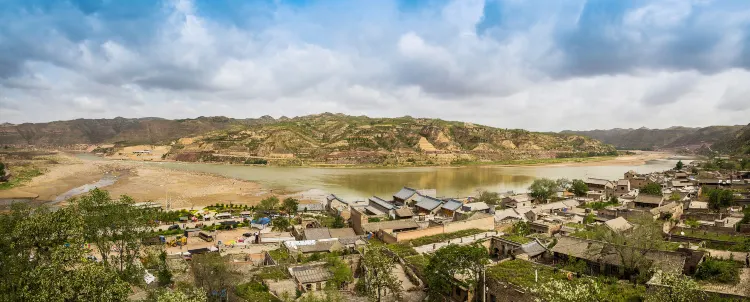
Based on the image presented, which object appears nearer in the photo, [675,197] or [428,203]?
[675,197]

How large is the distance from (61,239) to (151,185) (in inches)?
2741

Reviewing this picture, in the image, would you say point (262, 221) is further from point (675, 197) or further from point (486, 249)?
point (675, 197)

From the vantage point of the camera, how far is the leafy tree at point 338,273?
1816 cm

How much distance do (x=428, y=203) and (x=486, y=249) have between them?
793 inches

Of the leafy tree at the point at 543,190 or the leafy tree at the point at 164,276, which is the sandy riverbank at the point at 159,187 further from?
the leafy tree at the point at 543,190

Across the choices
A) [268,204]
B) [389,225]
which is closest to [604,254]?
[389,225]

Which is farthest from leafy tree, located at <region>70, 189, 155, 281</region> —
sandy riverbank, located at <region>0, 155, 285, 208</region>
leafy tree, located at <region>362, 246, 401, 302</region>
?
sandy riverbank, located at <region>0, 155, 285, 208</region>

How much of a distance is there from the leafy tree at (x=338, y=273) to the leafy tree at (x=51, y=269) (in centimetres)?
919

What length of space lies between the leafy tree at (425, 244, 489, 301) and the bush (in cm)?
864

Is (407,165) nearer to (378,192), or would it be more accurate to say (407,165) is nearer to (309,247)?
(378,192)

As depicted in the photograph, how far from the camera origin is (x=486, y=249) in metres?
21.0

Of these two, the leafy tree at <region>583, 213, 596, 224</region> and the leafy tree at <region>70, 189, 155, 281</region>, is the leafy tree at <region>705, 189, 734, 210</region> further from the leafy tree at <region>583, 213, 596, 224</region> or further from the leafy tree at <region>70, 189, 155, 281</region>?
the leafy tree at <region>70, 189, 155, 281</region>

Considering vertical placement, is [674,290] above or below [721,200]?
above

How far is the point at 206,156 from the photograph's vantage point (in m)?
136
